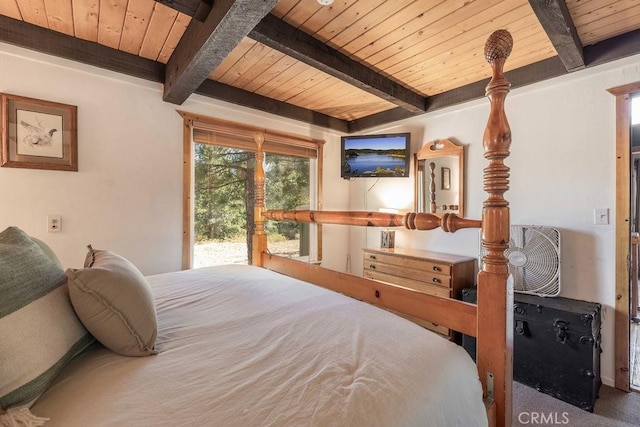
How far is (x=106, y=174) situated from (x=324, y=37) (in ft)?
6.04

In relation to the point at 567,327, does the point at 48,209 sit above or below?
above

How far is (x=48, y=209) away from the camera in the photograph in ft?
6.39

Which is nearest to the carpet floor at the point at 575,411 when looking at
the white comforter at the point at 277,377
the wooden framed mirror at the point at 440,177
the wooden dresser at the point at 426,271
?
the wooden dresser at the point at 426,271

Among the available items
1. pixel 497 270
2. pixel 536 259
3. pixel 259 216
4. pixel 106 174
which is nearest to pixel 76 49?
pixel 106 174

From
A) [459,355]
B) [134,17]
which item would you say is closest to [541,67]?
[459,355]

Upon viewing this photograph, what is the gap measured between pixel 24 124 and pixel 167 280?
4.67 ft

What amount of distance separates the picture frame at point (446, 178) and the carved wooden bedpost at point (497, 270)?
6.39 ft

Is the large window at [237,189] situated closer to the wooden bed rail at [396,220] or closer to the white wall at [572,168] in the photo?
the wooden bed rail at [396,220]

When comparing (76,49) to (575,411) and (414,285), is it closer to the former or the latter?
(414,285)

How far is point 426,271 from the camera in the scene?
250cm

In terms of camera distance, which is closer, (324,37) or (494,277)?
(494,277)

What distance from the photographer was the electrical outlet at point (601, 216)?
6.46 ft

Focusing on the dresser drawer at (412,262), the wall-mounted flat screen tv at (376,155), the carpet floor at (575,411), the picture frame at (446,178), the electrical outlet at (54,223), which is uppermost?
the wall-mounted flat screen tv at (376,155)

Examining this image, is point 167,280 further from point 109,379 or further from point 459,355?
point 459,355
